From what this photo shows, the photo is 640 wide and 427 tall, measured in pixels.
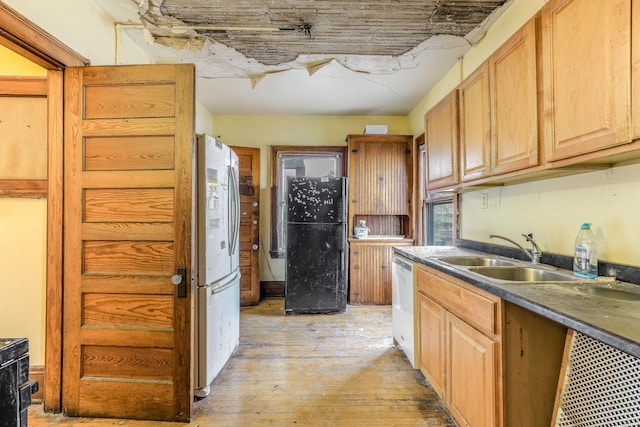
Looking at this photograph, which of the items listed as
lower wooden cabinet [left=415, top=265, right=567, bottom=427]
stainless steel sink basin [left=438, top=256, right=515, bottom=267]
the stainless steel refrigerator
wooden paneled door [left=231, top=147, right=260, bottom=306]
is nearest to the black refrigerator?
wooden paneled door [left=231, top=147, right=260, bottom=306]

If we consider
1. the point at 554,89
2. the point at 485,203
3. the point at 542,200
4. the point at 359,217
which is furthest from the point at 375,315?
the point at 554,89

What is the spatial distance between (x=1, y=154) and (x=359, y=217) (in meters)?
3.42

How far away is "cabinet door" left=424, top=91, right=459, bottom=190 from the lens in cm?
226

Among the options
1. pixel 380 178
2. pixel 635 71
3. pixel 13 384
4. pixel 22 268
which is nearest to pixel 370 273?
pixel 380 178

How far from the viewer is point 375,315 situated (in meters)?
3.44

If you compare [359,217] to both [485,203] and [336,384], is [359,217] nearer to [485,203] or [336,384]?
[485,203]

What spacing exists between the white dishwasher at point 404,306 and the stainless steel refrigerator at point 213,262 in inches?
→ 54.6

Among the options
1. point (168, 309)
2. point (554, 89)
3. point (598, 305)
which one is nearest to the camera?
point (598, 305)

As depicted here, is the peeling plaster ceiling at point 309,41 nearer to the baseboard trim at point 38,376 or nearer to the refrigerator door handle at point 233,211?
the refrigerator door handle at point 233,211

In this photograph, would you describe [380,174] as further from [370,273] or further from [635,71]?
[635,71]

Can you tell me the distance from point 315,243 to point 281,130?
1.80m

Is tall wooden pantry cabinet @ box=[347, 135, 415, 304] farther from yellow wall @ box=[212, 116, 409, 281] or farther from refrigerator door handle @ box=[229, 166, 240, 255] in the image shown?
refrigerator door handle @ box=[229, 166, 240, 255]

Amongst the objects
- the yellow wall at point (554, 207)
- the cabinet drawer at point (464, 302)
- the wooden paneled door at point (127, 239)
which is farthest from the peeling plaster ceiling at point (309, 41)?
the cabinet drawer at point (464, 302)

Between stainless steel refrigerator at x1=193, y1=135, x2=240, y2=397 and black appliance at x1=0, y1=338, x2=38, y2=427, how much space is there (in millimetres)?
1065
